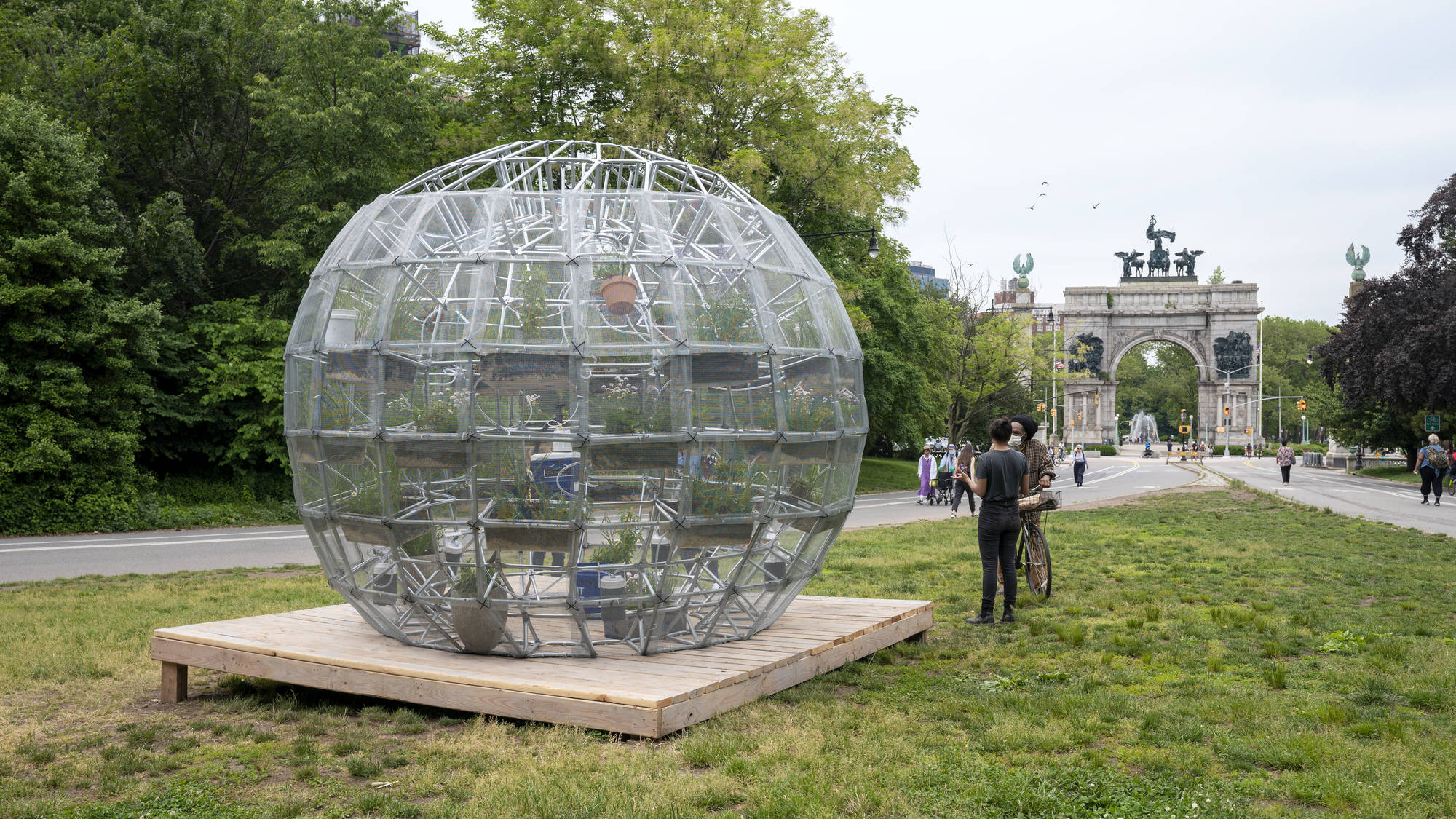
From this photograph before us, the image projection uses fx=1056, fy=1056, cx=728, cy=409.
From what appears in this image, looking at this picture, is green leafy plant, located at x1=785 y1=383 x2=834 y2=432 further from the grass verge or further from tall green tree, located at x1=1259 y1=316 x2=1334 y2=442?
tall green tree, located at x1=1259 y1=316 x2=1334 y2=442

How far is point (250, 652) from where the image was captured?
6.51m

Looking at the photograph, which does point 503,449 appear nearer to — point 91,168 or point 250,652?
point 250,652

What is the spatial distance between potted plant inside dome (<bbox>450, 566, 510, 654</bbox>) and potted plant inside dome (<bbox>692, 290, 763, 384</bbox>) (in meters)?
1.72

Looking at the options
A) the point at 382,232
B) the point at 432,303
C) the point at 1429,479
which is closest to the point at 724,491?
the point at 432,303

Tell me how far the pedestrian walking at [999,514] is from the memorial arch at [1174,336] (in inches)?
3039

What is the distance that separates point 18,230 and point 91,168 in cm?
170

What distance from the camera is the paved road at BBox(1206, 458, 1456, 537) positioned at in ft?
68.3

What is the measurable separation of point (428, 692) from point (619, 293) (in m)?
2.55

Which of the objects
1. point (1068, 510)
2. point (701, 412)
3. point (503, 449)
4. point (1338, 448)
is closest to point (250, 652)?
point (503, 449)

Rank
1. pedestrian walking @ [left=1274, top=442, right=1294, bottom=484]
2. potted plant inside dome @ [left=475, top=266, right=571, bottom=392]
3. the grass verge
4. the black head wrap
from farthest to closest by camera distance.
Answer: the grass verge → pedestrian walking @ [left=1274, top=442, right=1294, bottom=484] → the black head wrap → potted plant inside dome @ [left=475, top=266, right=571, bottom=392]

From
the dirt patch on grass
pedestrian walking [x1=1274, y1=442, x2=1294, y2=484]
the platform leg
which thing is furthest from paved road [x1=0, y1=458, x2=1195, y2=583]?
pedestrian walking [x1=1274, y1=442, x2=1294, y2=484]

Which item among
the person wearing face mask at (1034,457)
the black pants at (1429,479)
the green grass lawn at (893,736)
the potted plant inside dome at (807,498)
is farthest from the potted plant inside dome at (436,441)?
the black pants at (1429,479)

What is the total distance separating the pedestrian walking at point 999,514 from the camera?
29.1ft

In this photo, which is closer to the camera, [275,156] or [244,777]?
[244,777]
